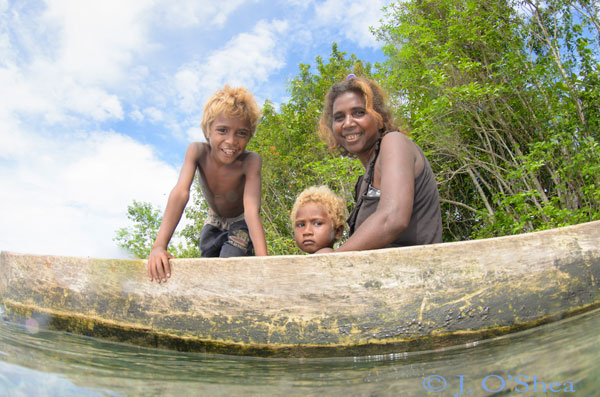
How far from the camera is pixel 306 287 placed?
163 centimetres

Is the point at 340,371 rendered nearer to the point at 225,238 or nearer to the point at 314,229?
the point at 314,229

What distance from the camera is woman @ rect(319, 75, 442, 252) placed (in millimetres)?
1670

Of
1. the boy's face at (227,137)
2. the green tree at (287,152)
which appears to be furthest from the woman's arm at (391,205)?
the green tree at (287,152)

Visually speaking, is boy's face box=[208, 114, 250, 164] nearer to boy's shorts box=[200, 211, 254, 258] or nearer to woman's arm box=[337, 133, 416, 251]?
boy's shorts box=[200, 211, 254, 258]

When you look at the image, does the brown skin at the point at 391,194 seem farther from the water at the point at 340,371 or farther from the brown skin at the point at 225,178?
the brown skin at the point at 225,178

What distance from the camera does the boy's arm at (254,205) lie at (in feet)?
8.03

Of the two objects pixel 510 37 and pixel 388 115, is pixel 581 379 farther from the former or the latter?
pixel 510 37

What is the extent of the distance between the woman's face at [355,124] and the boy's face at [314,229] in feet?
2.00

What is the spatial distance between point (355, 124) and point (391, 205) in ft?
2.18

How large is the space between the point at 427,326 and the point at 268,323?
0.65 m

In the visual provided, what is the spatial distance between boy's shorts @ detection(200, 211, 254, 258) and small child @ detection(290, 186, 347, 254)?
40 centimetres

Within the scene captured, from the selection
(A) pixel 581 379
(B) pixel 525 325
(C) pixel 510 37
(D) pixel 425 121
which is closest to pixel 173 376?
(A) pixel 581 379

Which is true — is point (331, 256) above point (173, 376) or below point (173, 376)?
above

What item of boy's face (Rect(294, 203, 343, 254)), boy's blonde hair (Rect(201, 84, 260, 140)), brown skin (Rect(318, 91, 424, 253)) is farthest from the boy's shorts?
brown skin (Rect(318, 91, 424, 253))
